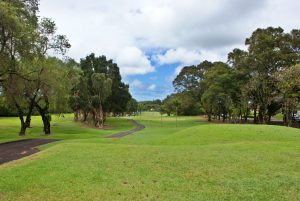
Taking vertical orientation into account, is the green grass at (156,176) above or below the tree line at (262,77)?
below

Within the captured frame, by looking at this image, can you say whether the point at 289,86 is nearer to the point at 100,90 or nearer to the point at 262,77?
the point at 262,77

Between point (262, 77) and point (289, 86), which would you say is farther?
point (262, 77)

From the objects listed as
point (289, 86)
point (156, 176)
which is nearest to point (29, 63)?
point (156, 176)

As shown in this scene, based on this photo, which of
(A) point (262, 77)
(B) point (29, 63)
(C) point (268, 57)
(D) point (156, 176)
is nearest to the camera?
(D) point (156, 176)

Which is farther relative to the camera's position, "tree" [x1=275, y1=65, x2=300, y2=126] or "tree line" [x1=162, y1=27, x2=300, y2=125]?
"tree line" [x1=162, y1=27, x2=300, y2=125]

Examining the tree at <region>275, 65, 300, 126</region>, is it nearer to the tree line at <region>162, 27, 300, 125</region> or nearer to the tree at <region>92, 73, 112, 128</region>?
the tree line at <region>162, 27, 300, 125</region>

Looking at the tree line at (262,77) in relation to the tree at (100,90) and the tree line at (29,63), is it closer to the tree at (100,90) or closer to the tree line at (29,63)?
the tree at (100,90)

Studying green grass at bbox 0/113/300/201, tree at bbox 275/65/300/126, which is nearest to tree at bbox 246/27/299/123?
tree at bbox 275/65/300/126

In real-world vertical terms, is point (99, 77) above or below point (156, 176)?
above

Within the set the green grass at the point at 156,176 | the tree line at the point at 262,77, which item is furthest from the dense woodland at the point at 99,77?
the green grass at the point at 156,176

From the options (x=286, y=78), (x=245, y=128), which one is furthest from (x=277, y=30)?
(x=245, y=128)

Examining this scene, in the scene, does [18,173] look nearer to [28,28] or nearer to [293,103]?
[28,28]

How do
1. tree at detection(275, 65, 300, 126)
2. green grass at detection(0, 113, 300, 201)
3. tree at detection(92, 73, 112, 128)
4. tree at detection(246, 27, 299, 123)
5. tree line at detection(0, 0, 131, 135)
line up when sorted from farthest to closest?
tree at detection(92, 73, 112, 128) → tree at detection(246, 27, 299, 123) → tree at detection(275, 65, 300, 126) → tree line at detection(0, 0, 131, 135) → green grass at detection(0, 113, 300, 201)

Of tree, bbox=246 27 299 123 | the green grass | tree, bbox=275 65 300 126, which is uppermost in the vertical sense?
tree, bbox=246 27 299 123
